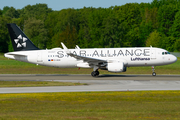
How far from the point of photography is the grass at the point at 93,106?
1435cm

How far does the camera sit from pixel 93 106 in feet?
55.7

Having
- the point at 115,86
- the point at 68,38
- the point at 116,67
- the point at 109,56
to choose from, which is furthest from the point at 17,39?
the point at 68,38

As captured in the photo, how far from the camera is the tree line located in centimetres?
10800

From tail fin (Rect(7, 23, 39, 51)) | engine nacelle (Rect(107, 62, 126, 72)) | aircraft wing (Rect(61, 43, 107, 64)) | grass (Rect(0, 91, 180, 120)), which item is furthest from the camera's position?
tail fin (Rect(7, 23, 39, 51))

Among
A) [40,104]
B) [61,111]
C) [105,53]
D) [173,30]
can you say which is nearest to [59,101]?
[40,104]

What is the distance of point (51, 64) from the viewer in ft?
128

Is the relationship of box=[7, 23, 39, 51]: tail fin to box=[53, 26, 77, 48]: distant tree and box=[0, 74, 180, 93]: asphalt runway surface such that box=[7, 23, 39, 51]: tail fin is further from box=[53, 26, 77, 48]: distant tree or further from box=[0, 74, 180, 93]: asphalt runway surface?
box=[53, 26, 77, 48]: distant tree

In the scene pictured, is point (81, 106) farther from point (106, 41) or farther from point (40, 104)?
point (106, 41)

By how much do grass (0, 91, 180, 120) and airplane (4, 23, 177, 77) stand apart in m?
14.7

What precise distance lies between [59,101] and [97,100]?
8.37ft

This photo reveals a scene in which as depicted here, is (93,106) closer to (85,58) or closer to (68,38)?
(85,58)

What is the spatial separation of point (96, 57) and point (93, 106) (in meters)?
20.9

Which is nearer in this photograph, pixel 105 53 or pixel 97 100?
pixel 97 100

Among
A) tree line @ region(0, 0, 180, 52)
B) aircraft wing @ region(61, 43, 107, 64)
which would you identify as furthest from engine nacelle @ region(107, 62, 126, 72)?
tree line @ region(0, 0, 180, 52)
